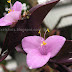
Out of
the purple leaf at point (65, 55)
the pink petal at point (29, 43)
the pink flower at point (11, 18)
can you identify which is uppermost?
the pink flower at point (11, 18)

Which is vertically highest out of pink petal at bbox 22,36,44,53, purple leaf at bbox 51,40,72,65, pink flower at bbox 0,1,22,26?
pink flower at bbox 0,1,22,26

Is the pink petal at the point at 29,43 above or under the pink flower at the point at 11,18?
under

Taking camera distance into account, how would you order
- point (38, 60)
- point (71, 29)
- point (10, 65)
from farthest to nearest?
point (10, 65)
point (71, 29)
point (38, 60)

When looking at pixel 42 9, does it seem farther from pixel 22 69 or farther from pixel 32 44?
pixel 22 69

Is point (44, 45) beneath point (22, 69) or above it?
above

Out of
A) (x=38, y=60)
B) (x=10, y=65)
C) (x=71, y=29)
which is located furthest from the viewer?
(x=10, y=65)

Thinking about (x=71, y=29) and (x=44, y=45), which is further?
(x=71, y=29)

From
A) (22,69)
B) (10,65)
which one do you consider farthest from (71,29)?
(10,65)
